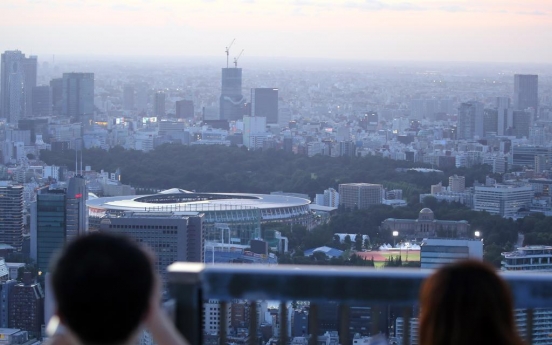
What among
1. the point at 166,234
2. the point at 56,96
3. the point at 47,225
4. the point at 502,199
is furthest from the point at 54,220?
the point at 56,96

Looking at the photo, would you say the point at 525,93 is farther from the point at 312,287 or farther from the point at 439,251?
the point at 312,287

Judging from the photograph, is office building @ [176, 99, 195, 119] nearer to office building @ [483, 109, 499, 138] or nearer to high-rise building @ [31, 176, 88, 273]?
office building @ [483, 109, 499, 138]

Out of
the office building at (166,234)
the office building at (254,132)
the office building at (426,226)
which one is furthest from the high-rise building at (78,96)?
the office building at (166,234)

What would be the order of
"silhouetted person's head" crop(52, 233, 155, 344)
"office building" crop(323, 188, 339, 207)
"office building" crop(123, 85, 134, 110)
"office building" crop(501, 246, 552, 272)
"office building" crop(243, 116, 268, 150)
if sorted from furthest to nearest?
1. "office building" crop(123, 85, 134, 110)
2. "office building" crop(243, 116, 268, 150)
3. "office building" crop(323, 188, 339, 207)
4. "office building" crop(501, 246, 552, 272)
5. "silhouetted person's head" crop(52, 233, 155, 344)

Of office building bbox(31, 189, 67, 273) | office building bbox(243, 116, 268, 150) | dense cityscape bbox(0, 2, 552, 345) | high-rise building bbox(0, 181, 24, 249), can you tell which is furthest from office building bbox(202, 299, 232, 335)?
office building bbox(243, 116, 268, 150)

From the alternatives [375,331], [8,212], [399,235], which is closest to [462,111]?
[399,235]

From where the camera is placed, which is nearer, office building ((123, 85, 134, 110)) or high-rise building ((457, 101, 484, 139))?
high-rise building ((457, 101, 484, 139))
